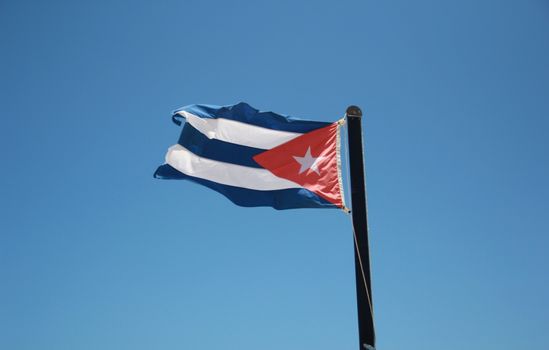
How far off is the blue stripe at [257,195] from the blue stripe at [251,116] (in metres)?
1.46

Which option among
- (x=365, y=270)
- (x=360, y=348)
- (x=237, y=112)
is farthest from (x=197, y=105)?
(x=360, y=348)

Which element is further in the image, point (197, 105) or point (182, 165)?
point (197, 105)

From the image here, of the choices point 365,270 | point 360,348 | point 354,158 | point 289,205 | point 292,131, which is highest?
point 292,131

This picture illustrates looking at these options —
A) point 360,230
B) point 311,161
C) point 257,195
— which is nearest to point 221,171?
point 257,195

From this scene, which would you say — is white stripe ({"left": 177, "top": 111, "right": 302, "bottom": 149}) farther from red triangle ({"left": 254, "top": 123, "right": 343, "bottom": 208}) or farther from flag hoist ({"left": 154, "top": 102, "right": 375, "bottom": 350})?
red triangle ({"left": 254, "top": 123, "right": 343, "bottom": 208})

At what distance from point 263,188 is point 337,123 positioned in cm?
216

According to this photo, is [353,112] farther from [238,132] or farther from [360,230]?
[238,132]

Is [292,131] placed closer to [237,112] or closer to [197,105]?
[237,112]

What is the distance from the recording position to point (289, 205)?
1064 centimetres

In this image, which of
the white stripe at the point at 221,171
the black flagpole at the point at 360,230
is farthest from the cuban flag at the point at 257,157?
the black flagpole at the point at 360,230

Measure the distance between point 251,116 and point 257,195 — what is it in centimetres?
198

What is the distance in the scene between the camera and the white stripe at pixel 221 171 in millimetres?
11094

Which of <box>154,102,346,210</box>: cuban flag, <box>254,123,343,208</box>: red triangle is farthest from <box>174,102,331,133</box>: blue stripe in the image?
<box>254,123,343,208</box>: red triangle

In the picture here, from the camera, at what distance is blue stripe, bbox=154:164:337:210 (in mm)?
10602
